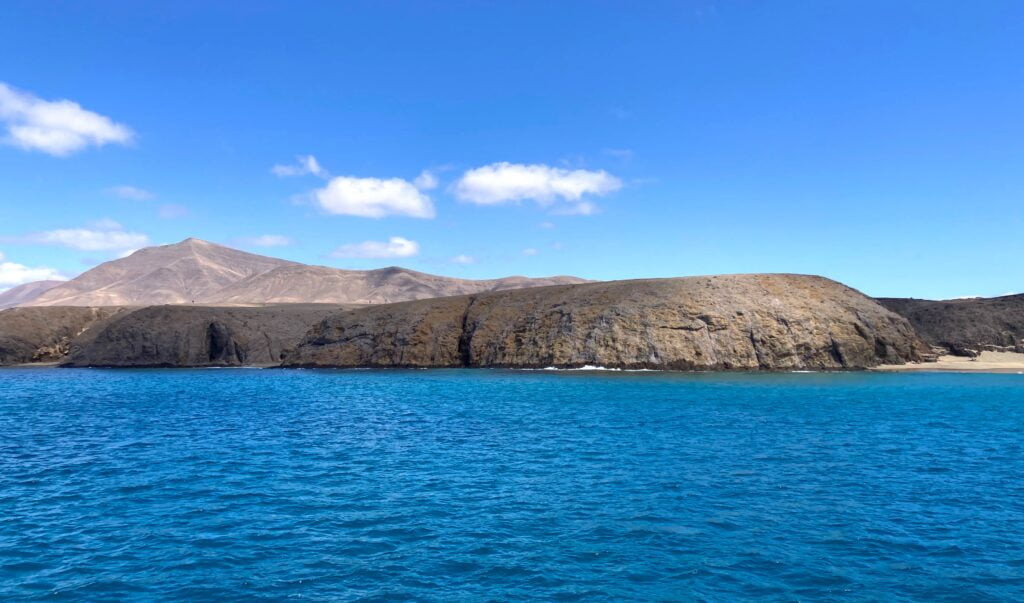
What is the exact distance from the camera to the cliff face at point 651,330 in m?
94.9

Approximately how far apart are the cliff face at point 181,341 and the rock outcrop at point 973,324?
412 ft

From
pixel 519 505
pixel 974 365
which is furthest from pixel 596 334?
pixel 519 505

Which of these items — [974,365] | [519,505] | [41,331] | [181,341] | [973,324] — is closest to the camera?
[519,505]

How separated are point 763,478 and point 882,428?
60.5ft

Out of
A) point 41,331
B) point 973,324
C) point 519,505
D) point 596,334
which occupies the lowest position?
point 519,505

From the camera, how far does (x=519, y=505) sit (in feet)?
75.1

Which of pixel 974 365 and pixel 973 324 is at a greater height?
pixel 973 324

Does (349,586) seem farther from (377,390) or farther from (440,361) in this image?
(440,361)

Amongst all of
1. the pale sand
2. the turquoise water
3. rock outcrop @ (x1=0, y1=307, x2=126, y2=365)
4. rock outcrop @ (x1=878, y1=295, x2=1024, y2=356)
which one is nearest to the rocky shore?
the pale sand

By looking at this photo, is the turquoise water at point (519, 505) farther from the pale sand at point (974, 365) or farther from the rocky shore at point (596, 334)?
the pale sand at point (974, 365)

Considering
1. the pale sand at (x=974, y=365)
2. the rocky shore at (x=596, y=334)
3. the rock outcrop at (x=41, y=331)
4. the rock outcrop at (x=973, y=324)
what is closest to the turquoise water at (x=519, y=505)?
the rocky shore at (x=596, y=334)

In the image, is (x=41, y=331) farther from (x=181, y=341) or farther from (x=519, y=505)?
(x=519, y=505)

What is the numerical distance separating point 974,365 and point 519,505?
108881 mm

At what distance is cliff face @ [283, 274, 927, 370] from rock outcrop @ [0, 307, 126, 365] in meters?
67.1
